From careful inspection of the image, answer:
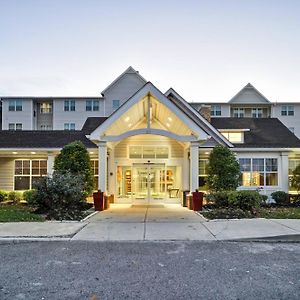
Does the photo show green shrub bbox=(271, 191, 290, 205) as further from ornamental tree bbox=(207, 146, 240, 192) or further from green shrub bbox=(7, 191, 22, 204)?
green shrub bbox=(7, 191, 22, 204)

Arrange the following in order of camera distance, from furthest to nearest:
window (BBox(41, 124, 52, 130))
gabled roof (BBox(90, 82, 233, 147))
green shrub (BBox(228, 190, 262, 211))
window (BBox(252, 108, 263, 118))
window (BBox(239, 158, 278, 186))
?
1. window (BBox(252, 108, 263, 118))
2. window (BBox(41, 124, 52, 130))
3. window (BBox(239, 158, 278, 186))
4. gabled roof (BBox(90, 82, 233, 147))
5. green shrub (BBox(228, 190, 262, 211))

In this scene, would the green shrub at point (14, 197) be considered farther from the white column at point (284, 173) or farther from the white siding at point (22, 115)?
the white siding at point (22, 115)

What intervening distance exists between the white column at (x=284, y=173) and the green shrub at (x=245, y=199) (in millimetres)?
5579

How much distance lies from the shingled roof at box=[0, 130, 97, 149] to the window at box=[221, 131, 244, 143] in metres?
8.31

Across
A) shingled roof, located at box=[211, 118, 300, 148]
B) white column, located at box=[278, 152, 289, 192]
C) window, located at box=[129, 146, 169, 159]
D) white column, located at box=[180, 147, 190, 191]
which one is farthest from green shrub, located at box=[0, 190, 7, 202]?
white column, located at box=[278, 152, 289, 192]

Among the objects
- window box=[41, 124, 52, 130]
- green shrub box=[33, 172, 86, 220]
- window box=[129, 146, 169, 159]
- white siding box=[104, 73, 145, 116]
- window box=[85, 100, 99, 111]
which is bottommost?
green shrub box=[33, 172, 86, 220]

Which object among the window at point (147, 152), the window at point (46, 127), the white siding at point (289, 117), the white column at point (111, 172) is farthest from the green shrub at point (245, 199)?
the window at point (46, 127)

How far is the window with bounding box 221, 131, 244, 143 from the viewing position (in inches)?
811

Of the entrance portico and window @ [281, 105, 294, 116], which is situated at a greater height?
window @ [281, 105, 294, 116]

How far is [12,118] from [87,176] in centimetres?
2831

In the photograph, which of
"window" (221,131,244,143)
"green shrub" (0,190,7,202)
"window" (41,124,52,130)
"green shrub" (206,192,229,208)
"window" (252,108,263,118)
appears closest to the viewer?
"green shrub" (206,192,229,208)

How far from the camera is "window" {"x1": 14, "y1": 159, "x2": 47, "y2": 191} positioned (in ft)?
66.9

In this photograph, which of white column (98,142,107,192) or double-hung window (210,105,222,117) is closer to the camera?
white column (98,142,107,192)

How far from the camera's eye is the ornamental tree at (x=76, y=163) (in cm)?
1644
